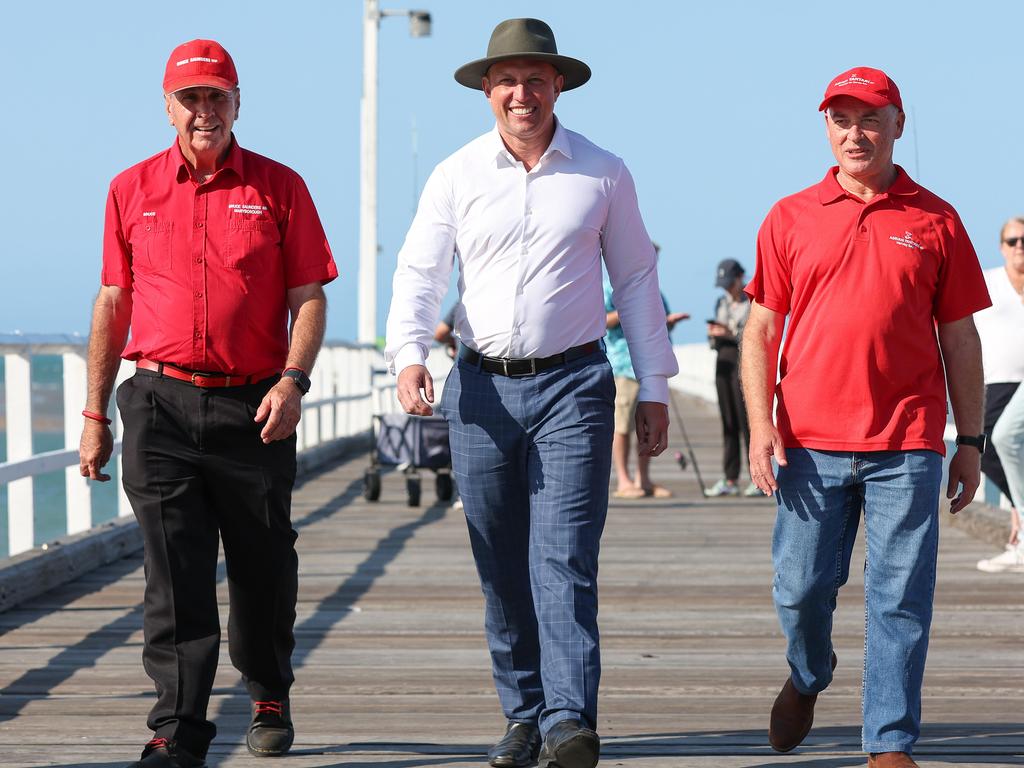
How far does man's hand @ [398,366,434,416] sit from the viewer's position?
178 inches

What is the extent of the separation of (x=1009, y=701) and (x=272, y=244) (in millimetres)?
2740

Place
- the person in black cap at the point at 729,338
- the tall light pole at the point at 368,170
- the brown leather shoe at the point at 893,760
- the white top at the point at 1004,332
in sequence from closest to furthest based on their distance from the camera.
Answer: the brown leather shoe at the point at 893,760 < the white top at the point at 1004,332 < the person in black cap at the point at 729,338 < the tall light pole at the point at 368,170

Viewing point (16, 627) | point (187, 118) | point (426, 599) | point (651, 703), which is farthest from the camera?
point (426, 599)

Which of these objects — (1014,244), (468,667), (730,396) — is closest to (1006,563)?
(1014,244)

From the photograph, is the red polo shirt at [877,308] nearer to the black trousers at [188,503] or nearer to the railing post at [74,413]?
the black trousers at [188,503]

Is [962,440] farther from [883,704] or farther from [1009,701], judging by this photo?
[1009,701]

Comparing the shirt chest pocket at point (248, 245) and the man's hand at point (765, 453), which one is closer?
the man's hand at point (765, 453)

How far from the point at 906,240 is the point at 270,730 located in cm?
213

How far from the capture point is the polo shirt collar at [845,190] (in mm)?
4477

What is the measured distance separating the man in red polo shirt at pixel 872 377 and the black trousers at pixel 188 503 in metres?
1.33

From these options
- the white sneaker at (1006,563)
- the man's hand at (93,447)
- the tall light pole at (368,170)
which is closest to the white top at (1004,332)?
the white sneaker at (1006,563)

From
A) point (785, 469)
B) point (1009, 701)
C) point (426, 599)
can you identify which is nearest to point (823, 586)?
point (785, 469)

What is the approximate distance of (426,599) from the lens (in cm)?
800

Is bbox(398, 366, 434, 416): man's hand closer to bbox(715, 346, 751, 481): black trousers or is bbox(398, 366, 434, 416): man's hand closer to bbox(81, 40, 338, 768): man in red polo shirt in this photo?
bbox(81, 40, 338, 768): man in red polo shirt
